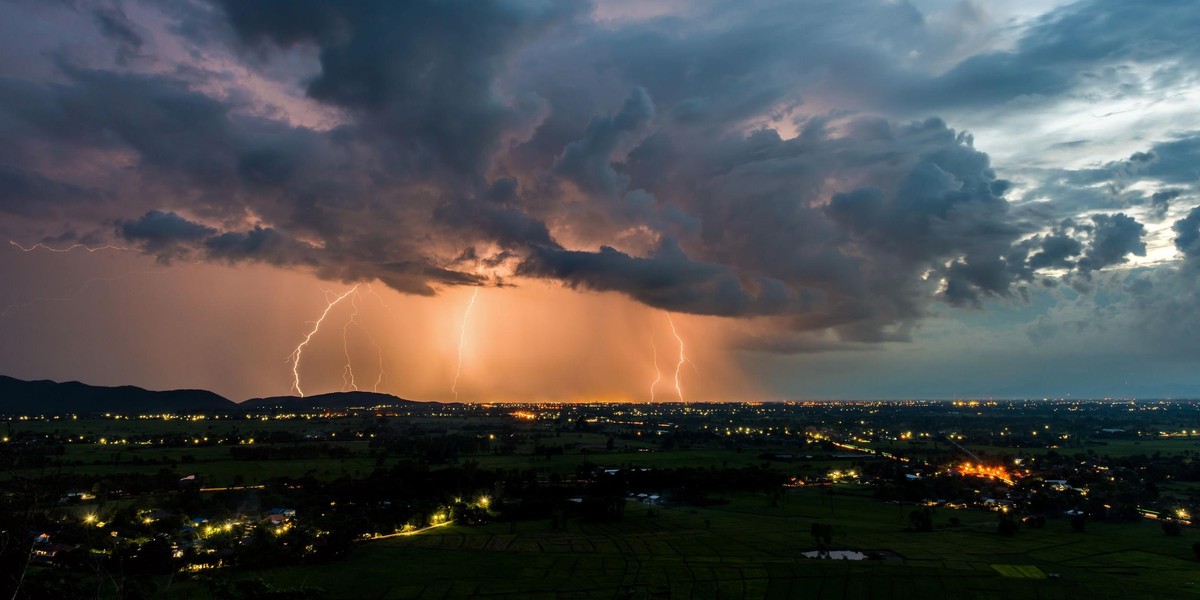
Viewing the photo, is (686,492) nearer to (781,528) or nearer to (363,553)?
(781,528)

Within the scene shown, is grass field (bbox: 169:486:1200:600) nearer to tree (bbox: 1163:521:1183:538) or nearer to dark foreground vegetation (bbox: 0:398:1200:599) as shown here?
dark foreground vegetation (bbox: 0:398:1200:599)

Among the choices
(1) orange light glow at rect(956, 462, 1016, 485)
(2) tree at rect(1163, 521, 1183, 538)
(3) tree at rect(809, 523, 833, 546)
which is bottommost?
(1) orange light glow at rect(956, 462, 1016, 485)

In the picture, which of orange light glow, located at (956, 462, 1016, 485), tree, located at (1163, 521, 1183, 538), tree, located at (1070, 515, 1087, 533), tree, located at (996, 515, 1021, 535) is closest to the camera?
tree, located at (996, 515, 1021, 535)

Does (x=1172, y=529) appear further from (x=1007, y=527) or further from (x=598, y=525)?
(x=598, y=525)

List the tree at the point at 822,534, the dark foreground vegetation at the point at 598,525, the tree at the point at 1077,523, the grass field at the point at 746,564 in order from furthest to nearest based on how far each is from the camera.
→ the tree at the point at 1077,523 < the tree at the point at 822,534 < the grass field at the point at 746,564 < the dark foreground vegetation at the point at 598,525

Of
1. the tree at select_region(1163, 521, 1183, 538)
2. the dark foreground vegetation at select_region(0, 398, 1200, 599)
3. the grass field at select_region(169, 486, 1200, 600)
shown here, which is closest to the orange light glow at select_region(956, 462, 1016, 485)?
the dark foreground vegetation at select_region(0, 398, 1200, 599)

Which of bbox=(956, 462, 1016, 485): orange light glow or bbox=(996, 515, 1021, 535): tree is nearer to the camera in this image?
bbox=(996, 515, 1021, 535): tree

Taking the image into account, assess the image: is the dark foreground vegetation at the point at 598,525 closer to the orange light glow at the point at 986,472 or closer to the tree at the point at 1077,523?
the tree at the point at 1077,523

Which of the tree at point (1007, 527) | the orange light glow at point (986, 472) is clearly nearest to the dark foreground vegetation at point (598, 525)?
the tree at point (1007, 527)

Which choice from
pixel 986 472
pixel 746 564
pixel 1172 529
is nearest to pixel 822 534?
pixel 746 564
